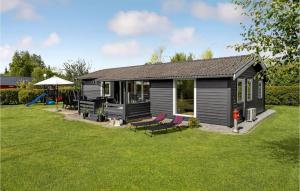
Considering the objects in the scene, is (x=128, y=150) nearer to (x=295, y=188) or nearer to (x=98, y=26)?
(x=295, y=188)

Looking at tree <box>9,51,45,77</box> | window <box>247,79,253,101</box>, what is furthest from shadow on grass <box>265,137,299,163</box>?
tree <box>9,51,45,77</box>

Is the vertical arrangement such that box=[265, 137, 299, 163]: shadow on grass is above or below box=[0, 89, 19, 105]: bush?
below

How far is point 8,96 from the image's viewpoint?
2548cm

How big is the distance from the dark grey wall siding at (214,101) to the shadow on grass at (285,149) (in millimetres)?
3094

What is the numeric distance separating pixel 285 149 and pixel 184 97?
7.91 metres

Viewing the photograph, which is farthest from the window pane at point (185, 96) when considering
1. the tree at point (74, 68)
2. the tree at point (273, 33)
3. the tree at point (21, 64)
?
the tree at point (21, 64)

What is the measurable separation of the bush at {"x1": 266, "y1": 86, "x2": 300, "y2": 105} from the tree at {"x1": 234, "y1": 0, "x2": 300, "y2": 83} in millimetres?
19509

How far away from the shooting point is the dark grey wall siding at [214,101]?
11977mm

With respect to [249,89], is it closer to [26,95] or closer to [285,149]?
[285,149]

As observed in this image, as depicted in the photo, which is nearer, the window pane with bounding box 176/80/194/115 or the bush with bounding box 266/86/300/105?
the window pane with bounding box 176/80/194/115

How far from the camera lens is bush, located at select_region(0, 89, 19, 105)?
25.2m

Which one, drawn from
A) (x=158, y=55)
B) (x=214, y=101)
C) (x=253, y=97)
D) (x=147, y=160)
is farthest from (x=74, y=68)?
(x=147, y=160)

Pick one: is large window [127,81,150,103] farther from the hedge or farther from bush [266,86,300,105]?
bush [266,86,300,105]

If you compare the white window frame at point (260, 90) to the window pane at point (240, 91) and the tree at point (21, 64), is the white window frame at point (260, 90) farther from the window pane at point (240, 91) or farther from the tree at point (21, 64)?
the tree at point (21, 64)
